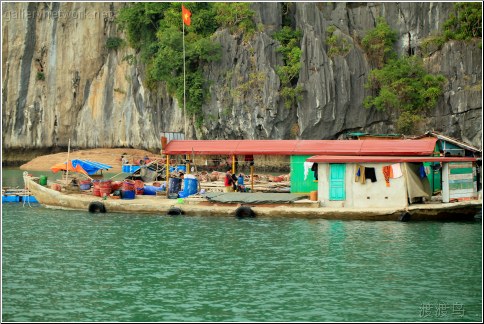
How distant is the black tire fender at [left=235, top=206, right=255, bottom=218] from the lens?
90.3 feet

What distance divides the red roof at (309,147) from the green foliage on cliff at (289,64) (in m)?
21.3

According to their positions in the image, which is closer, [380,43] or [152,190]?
[152,190]

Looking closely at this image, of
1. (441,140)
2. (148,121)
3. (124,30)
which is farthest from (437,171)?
(124,30)

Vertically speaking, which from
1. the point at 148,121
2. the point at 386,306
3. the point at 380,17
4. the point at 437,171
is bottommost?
the point at 386,306

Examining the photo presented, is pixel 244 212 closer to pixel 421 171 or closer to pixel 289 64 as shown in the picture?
pixel 421 171

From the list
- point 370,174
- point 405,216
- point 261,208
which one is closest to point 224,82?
point 261,208

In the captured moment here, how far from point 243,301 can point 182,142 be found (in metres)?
15.4

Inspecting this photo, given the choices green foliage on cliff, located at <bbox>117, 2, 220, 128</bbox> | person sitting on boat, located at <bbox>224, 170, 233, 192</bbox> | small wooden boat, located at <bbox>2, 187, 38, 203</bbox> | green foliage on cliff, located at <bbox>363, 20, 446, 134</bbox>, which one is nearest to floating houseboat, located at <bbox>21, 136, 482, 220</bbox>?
person sitting on boat, located at <bbox>224, 170, 233, 192</bbox>

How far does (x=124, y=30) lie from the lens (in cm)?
6281

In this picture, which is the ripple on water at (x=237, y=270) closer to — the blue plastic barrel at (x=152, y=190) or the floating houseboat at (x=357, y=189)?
the floating houseboat at (x=357, y=189)

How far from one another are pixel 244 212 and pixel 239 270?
8155 mm

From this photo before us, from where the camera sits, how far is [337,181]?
27.6 m

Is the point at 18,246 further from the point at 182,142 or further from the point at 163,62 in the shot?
the point at 163,62

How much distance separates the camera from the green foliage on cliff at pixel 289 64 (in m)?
51.9
